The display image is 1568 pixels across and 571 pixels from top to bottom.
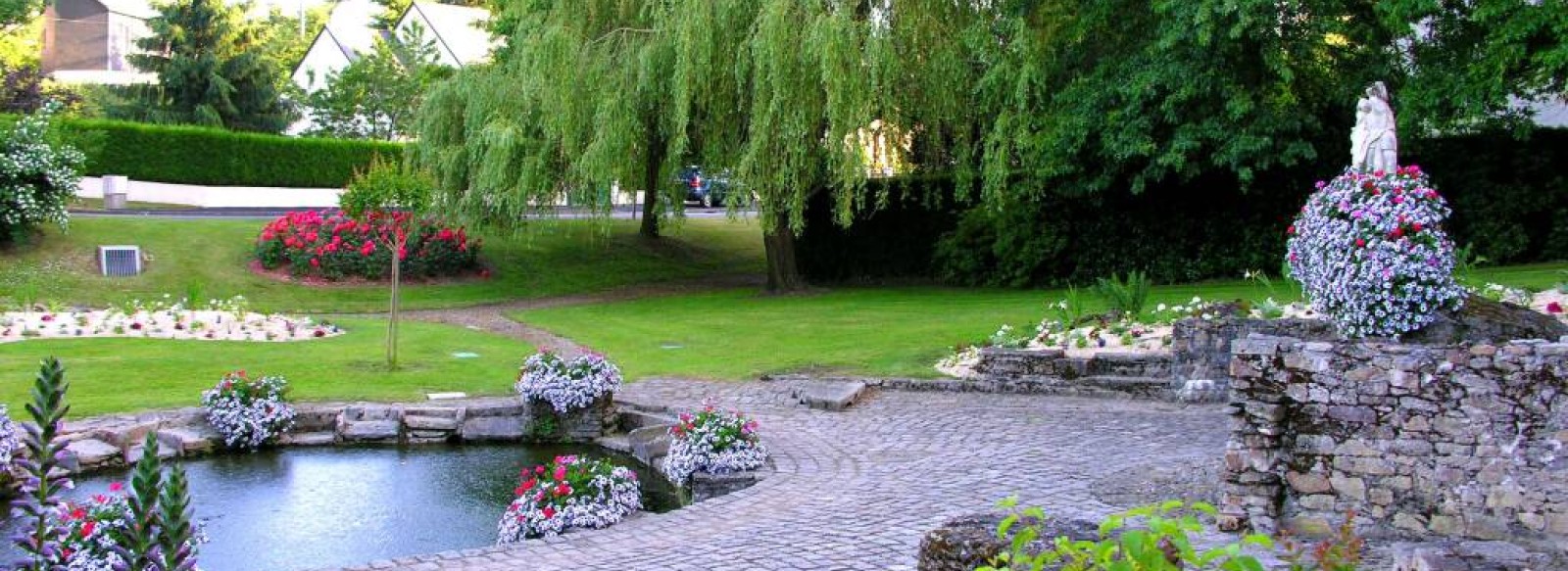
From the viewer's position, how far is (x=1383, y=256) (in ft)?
29.7

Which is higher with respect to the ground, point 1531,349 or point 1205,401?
point 1531,349

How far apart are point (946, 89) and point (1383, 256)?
1132cm

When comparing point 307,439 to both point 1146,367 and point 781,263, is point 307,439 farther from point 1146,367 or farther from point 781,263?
point 781,263

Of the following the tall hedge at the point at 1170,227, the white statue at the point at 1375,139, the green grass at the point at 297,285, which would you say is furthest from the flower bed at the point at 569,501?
the tall hedge at the point at 1170,227

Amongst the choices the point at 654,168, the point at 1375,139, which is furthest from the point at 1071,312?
the point at 654,168

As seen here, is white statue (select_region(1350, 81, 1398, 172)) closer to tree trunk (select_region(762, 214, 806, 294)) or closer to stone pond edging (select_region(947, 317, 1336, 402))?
stone pond edging (select_region(947, 317, 1336, 402))

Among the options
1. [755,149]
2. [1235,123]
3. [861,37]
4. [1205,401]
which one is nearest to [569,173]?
[755,149]

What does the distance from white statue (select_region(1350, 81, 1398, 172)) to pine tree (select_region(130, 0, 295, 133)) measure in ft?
110

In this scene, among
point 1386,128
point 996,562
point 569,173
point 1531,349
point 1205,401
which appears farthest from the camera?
point 569,173

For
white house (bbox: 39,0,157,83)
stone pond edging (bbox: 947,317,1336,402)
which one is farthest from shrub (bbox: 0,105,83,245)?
white house (bbox: 39,0,157,83)

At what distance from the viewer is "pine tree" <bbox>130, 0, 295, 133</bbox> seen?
35906 millimetres

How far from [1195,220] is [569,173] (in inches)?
424

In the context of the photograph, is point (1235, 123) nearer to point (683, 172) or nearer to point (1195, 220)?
point (1195, 220)

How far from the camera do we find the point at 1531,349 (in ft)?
21.4
